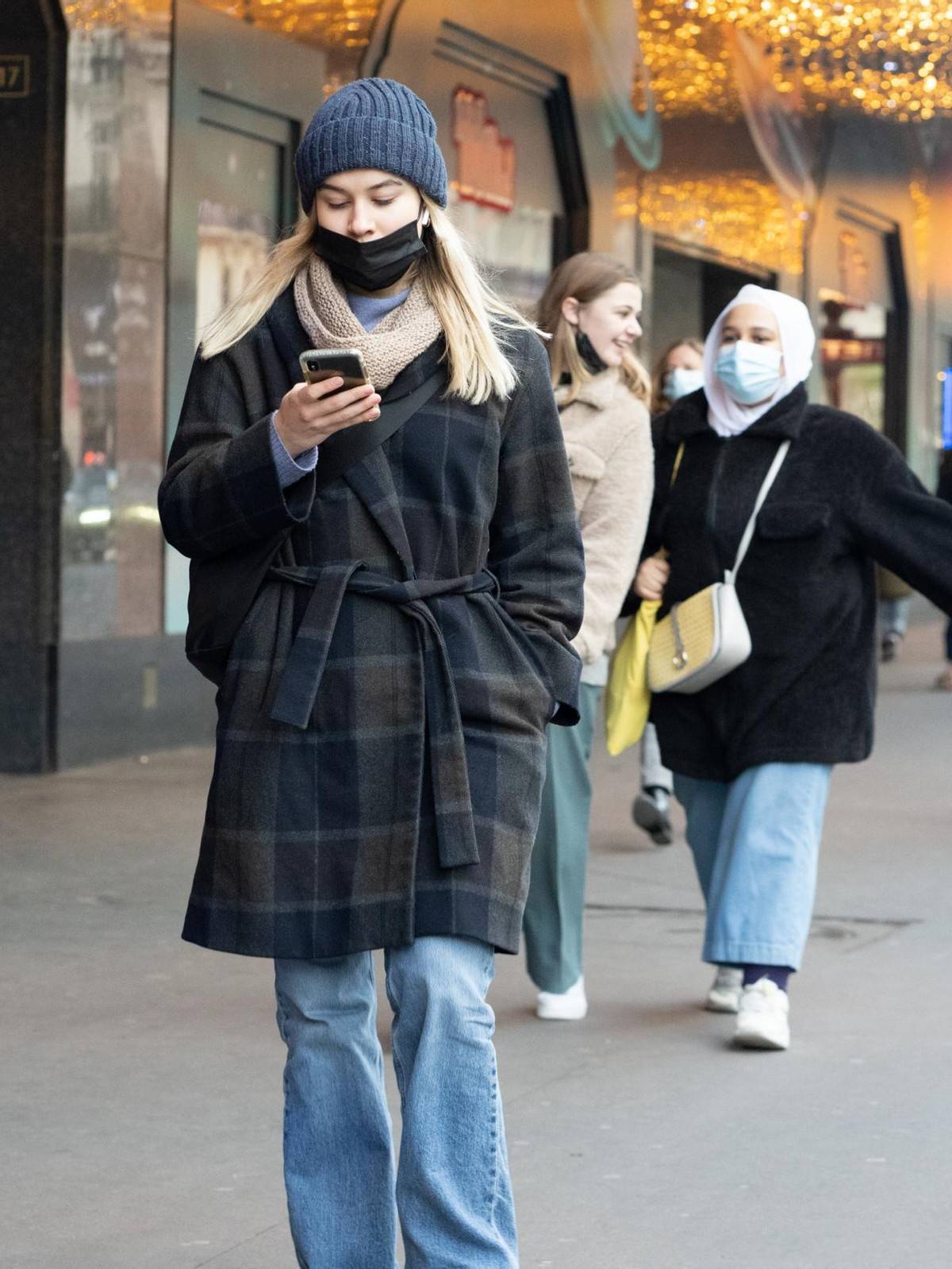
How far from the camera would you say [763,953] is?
16.5 ft

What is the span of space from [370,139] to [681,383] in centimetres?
525

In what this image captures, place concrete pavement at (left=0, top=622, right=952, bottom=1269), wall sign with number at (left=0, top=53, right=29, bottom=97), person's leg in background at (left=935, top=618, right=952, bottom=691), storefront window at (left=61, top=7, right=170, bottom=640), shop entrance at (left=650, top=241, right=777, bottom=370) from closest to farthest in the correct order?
concrete pavement at (left=0, top=622, right=952, bottom=1269)
wall sign with number at (left=0, top=53, right=29, bottom=97)
storefront window at (left=61, top=7, right=170, bottom=640)
person's leg in background at (left=935, top=618, right=952, bottom=691)
shop entrance at (left=650, top=241, right=777, bottom=370)

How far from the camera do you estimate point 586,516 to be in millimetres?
5176

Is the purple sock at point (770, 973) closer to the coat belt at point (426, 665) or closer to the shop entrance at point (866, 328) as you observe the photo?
the coat belt at point (426, 665)

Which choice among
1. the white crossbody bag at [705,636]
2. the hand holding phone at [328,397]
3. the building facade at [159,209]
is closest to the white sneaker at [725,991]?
the white crossbody bag at [705,636]

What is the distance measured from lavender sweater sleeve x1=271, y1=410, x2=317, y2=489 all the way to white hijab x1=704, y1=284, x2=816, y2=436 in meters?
2.43

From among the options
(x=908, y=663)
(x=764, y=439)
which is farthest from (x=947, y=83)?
(x=764, y=439)

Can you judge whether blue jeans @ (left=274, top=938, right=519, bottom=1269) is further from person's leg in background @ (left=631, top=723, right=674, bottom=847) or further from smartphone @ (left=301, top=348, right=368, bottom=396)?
person's leg in background @ (left=631, top=723, right=674, bottom=847)

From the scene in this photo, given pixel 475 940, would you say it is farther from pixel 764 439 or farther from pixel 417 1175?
pixel 764 439

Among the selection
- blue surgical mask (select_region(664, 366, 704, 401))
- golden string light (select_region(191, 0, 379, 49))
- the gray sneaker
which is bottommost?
the gray sneaker

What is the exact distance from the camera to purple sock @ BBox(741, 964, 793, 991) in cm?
504

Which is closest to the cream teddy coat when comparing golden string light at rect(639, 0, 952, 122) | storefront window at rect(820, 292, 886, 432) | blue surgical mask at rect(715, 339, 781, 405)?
blue surgical mask at rect(715, 339, 781, 405)

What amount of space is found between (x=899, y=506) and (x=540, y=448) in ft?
6.88

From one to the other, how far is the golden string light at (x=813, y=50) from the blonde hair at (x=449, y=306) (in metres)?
13.2
